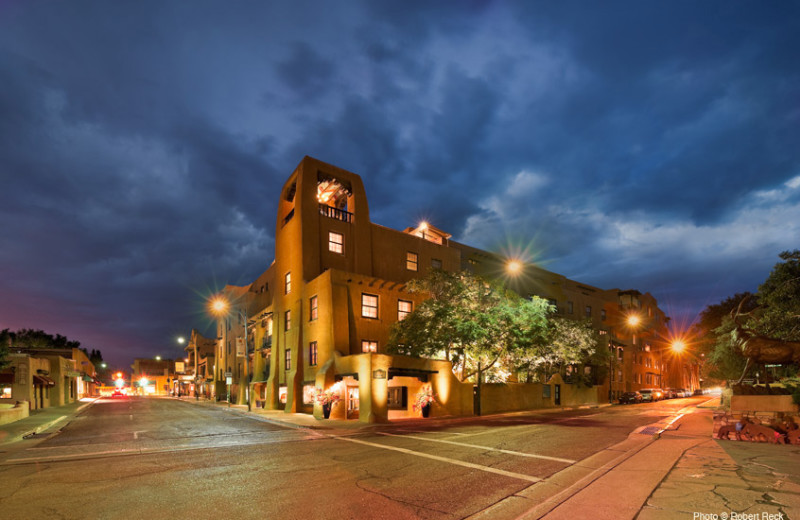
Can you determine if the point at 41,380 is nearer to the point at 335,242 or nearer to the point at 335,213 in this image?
the point at 335,242

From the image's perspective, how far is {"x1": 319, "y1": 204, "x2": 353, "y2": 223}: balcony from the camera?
35281 millimetres

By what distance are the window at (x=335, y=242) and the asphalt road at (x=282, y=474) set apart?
18.8 metres

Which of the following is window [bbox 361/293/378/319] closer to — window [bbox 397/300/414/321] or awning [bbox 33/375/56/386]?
window [bbox 397/300/414/321]

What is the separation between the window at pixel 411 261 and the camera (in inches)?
1530

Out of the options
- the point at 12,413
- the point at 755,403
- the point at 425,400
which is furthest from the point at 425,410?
the point at 12,413

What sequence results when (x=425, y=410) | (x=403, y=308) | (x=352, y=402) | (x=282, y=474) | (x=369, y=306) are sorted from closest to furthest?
(x=282, y=474), (x=425, y=410), (x=352, y=402), (x=369, y=306), (x=403, y=308)

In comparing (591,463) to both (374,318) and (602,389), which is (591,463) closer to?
(374,318)

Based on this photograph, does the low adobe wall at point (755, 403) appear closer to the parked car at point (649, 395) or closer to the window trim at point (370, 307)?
the window trim at point (370, 307)

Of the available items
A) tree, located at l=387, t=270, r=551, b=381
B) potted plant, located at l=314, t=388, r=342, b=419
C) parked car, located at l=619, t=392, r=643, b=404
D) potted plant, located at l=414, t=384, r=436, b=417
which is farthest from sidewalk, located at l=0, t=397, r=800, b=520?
parked car, located at l=619, t=392, r=643, b=404

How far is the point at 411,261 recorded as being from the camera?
39188 mm

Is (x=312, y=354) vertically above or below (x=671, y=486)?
below

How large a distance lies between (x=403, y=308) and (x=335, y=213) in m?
9.31

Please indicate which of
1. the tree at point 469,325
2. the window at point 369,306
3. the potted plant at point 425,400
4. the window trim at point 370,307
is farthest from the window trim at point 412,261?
the potted plant at point 425,400

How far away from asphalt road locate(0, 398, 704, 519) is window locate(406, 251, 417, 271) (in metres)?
22.2
